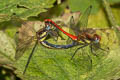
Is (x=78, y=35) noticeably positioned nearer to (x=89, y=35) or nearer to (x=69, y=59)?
(x=89, y=35)

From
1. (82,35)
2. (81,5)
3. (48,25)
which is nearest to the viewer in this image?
(48,25)

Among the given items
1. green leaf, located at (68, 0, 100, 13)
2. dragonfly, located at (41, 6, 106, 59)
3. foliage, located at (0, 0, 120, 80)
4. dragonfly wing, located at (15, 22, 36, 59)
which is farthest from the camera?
green leaf, located at (68, 0, 100, 13)

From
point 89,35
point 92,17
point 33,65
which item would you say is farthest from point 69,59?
point 92,17

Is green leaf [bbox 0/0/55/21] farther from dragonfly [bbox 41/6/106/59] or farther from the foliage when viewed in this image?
dragonfly [bbox 41/6/106/59]

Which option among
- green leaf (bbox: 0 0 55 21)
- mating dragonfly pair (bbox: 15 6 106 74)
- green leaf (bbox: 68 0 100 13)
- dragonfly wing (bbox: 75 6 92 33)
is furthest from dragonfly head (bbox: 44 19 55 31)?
green leaf (bbox: 68 0 100 13)

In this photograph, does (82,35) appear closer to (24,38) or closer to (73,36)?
(73,36)

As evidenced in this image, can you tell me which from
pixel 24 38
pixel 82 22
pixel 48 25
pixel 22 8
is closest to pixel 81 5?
pixel 82 22

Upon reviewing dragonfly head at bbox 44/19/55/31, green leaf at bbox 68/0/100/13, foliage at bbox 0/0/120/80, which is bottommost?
foliage at bbox 0/0/120/80

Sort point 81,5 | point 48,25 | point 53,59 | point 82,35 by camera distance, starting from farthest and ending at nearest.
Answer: point 81,5, point 82,35, point 48,25, point 53,59

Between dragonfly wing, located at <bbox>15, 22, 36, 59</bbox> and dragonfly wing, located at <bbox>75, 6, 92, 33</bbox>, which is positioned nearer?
dragonfly wing, located at <bbox>15, 22, 36, 59</bbox>
